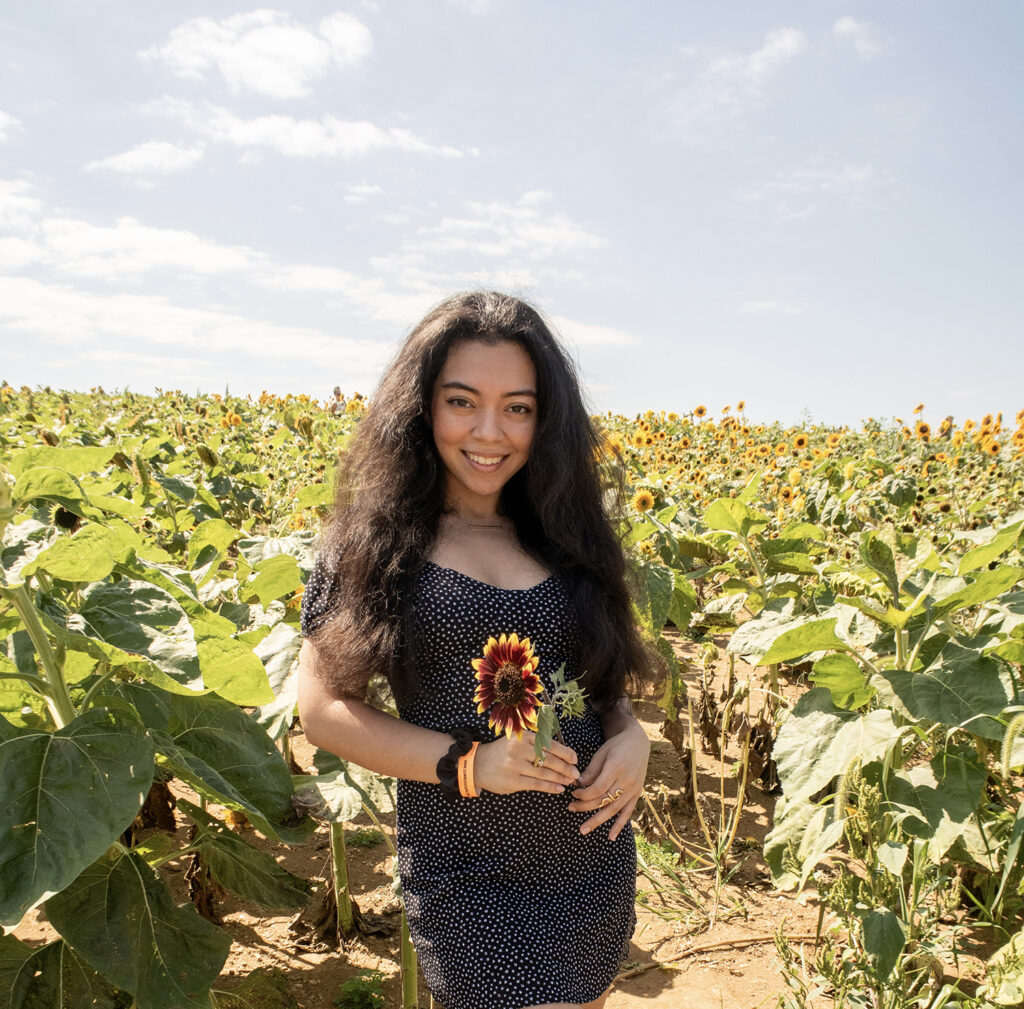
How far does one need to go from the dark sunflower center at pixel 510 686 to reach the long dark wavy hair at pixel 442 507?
286 mm

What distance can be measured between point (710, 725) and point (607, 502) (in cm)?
158

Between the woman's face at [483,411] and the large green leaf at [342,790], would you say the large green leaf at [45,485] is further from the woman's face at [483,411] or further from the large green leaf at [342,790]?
the large green leaf at [342,790]

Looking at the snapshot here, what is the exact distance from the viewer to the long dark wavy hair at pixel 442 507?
162cm

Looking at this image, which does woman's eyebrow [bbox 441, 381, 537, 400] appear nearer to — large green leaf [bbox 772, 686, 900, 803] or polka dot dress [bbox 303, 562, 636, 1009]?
polka dot dress [bbox 303, 562, 636, 1009]

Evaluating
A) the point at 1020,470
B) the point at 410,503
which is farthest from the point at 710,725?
the point at 1020,470

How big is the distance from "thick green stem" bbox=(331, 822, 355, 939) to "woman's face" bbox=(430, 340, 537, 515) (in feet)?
3.31

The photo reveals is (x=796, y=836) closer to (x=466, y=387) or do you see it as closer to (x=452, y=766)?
(x=452, y=766)

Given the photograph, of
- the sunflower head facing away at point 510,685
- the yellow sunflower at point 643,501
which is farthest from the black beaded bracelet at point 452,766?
the yellow sunflower at point 643,501

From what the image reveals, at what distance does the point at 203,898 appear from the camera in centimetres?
225

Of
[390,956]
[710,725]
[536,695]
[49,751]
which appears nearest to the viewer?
[49,751]

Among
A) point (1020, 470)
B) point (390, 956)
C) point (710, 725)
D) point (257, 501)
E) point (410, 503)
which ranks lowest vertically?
point (390, 956)

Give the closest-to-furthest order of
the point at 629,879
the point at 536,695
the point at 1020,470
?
the point at 536,695 → the point at 629,879 → the point at 1020,470

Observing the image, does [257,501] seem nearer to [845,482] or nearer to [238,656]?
[845,482]

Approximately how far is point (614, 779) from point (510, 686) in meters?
0.35
